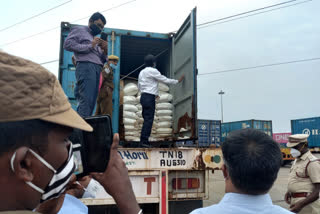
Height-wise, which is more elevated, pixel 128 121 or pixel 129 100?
pixel 129 100

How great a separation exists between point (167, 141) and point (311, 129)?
1869 centimetres

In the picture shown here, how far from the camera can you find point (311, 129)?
66.3 ft

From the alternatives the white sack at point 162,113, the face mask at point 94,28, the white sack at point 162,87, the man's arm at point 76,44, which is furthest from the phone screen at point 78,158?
the white sack at point 162,87

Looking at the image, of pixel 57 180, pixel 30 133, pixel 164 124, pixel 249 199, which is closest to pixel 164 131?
pixel 164 124

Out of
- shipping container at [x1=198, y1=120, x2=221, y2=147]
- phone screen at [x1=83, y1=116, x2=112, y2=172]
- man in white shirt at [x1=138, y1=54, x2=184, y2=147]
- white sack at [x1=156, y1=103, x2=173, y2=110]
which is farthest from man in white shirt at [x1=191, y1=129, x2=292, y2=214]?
shipping container at [x1=198, y1=120, x2=221, y2=147]

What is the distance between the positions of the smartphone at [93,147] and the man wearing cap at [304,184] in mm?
2950

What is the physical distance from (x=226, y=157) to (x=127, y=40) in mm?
4580

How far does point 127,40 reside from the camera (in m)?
5.49

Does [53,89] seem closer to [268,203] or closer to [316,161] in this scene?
[268,203]

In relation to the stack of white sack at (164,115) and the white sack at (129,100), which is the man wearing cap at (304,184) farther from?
the white sack at (129,100)

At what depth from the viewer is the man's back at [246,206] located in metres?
1.14

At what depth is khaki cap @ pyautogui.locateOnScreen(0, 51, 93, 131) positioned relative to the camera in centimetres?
65

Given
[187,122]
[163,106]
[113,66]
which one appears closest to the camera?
[187,122]

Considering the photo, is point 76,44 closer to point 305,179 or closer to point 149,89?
point 149,89
